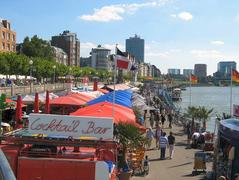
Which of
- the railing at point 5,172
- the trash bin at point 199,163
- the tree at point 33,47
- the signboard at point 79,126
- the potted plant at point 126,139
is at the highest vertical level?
the tree at point 33,47

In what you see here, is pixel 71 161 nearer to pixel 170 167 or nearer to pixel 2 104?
pixel 2 104

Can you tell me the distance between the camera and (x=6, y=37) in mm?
123625

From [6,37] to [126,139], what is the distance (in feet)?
366

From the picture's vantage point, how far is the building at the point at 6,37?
396ft

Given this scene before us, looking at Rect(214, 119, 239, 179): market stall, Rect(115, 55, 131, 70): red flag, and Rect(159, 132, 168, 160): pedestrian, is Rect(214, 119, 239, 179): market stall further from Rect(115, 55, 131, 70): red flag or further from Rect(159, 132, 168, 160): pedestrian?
Rect(159, 132, 168, 160): pedestrian

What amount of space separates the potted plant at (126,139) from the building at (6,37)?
107204 mm

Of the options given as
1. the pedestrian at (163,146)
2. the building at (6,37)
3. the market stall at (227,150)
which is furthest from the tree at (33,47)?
the market stall at (227,150)

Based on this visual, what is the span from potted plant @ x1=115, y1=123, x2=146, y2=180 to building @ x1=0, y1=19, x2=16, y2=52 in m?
107

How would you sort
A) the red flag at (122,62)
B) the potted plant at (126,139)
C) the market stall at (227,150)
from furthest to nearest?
the red flag at (122,62)
the potted plant at (126,139)
the market stall at (227,150)

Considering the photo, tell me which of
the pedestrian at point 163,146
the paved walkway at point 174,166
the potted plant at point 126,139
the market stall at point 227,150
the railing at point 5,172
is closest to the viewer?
the railing at point 5,172

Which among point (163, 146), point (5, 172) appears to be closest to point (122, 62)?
point (163, 146)

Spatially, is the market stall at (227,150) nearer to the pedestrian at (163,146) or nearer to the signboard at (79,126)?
the signboard at (79,126)

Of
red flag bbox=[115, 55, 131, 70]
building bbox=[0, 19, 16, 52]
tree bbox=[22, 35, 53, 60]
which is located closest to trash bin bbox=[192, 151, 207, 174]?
red flag bbox=[115, 55, 131, 70]

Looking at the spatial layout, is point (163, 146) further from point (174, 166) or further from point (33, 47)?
point (33, 47)
